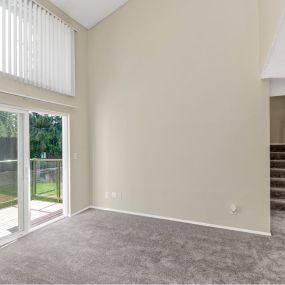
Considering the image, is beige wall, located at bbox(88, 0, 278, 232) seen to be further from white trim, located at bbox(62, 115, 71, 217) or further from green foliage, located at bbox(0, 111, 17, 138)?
green foliage, located at bbox(0, 111, 17, 138)

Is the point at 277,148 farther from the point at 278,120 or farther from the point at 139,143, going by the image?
the point at 139,143

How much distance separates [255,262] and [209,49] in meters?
3.17

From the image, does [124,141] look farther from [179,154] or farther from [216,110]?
[216,110]

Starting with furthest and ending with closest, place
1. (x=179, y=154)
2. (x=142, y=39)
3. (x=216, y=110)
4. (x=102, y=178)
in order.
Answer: (x=102, y=178) < (x=142, y=39) < (x=179, y=154) < (x=216, y=110)

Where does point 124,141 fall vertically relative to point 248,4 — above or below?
below

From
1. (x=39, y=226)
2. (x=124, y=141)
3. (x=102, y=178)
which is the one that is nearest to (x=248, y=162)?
(x=124, y=141)

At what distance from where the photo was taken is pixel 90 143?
4.47 meters

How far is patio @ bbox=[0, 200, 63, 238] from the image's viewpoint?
304cm

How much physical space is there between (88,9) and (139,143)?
2.77 m

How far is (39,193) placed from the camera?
4.09 m

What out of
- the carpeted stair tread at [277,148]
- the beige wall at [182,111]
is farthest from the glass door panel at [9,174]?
the carpeted stair tread at [277,148]

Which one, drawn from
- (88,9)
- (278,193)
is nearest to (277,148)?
(278,193)

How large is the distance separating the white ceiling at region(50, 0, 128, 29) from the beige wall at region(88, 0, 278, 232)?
0.55 ft

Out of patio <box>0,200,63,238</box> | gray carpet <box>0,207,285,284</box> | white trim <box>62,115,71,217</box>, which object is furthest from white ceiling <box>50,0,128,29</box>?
gray carpet <box>0,207,285,284</box>
